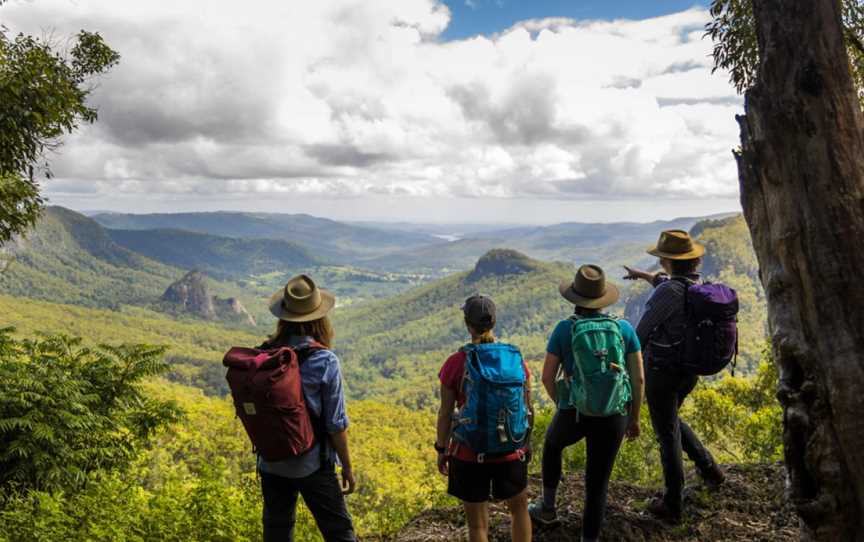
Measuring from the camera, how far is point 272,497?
3674 millimetres

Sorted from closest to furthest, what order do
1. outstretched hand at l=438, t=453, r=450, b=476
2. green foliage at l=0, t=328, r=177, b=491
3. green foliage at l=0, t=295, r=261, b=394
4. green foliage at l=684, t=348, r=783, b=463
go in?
outstretched hand at l=438, t=453, r=450, b=476, green foliage at l=0, t=328, r=177, b=491, green foliage at l=684, t=348, r=783, b=463, green foliage at l=0, t=295, r=261, b=394

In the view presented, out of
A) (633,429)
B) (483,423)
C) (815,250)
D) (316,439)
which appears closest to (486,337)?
(483,423)

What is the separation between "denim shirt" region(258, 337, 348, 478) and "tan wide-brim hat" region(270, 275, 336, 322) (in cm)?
30

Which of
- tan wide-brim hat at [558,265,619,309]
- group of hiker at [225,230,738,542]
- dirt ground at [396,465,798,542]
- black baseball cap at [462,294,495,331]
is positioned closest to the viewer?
group of hiker at [225,230,738,542]

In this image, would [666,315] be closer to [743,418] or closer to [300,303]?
[300,303]

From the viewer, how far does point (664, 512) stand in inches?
187

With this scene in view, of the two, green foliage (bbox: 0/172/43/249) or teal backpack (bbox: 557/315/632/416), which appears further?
green foliage (bbox: 0/172/43/249)

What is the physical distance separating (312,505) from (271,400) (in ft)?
3.12

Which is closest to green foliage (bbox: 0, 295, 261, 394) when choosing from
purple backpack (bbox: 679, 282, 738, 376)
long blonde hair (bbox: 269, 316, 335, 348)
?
long blonde hair (bbox: 269, 316, 335, 348)

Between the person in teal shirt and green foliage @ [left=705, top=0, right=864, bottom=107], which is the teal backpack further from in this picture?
green foliage @ [left=705, top=0, right=864, bottom=107]

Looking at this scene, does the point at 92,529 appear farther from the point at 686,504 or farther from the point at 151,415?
the point at 686,504

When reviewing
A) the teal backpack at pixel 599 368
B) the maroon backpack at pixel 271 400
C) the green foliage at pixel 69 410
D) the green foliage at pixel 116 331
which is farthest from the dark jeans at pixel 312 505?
the green foliage at pixel 116 331

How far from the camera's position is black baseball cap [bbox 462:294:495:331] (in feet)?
12.0

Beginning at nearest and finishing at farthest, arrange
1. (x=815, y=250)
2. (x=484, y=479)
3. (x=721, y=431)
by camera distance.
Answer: (x=815, y=250)
(x=484, y=479)
(x=721, y=431)
